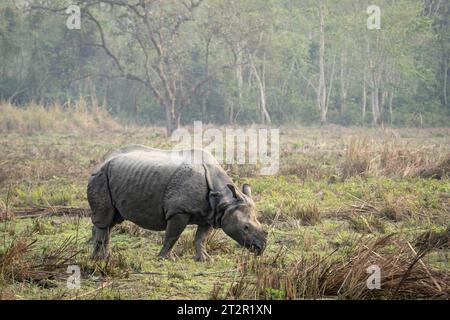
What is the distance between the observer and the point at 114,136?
84.5 ft

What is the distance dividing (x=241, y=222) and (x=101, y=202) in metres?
1.68

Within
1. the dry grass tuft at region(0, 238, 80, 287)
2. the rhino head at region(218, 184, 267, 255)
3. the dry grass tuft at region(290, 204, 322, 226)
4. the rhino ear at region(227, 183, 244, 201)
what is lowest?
the dry grass tuft at region(290, 204, 322, 226)

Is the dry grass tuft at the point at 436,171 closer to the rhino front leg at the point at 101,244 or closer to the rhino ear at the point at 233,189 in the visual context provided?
the rhino ear at the point at 233,189

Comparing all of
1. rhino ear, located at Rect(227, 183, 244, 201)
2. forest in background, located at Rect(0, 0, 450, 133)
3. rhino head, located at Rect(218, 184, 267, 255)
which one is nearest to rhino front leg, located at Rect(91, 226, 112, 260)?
rhino head, located at Rect(218, 184, 267, 255)

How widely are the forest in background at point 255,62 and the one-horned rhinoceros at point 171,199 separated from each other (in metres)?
22.6

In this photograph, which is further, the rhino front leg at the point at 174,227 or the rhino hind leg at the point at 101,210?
the rhino hind leg at the point at 101,210

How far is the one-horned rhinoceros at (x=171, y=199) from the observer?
7504mm

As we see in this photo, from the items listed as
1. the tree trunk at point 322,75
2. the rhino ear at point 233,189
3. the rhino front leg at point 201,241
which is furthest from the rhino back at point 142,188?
the tree trunk at point 322,75

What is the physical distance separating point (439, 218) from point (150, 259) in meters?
4.61

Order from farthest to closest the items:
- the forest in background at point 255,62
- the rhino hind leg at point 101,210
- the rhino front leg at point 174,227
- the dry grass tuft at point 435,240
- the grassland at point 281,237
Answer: the forest in background at point 255,62
the dry grass tuft at point 435,240
the rhino hind leg at point 101,210
the rhino front leg at point 174,227
the grassland at point 281,237

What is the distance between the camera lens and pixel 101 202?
7.95 meters

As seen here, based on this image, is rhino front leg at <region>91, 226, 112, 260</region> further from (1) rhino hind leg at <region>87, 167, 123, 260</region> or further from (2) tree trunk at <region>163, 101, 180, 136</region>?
(2) tree trunk at <region>163, 101, 180, 136</region>

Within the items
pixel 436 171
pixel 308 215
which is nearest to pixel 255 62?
pixel 436 171

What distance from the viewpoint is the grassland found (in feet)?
20.3
